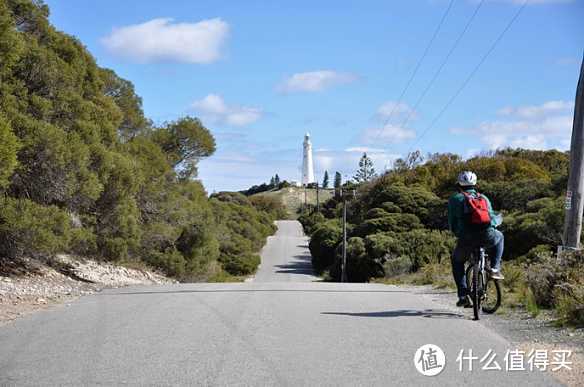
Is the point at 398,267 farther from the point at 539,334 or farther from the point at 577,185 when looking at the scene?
the point at 539,334

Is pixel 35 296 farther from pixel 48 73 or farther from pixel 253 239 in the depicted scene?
pixel 253 239

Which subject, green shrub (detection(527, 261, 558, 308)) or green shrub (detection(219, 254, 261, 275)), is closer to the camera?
green shrub (detection(527, 261, 558, 308))

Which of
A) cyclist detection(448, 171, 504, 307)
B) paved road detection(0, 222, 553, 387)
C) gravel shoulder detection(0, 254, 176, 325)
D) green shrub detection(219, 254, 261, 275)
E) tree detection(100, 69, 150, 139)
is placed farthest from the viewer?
green shrub detection(219, 254, 261, 275)

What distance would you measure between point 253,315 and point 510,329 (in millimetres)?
3405

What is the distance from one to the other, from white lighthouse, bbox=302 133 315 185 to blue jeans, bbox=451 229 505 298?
147 meters

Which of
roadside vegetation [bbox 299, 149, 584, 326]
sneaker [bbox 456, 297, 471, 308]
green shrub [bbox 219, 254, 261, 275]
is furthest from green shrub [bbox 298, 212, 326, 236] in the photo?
sneaker [bbox 456, 297, 471, 308]

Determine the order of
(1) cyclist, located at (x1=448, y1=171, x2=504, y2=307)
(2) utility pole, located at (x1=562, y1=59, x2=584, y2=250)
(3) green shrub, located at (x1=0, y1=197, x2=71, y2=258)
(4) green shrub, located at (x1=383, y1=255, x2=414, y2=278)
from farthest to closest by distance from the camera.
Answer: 1. (4) green shrub, located at (x1=383, y1=255, x2=414, y2=278)
2. (3) green shrub, located at (x1=0, y1=197, x2=71, y2=258)
3. (2) utility pole, located at (x1=562, y1=59, x2=584, y2=250)
4. (1) cyclist, located at (x1=448, y1=171, x2=504, y2=307)

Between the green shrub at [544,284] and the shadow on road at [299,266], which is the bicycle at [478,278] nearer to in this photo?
the green shrub at [544,284]

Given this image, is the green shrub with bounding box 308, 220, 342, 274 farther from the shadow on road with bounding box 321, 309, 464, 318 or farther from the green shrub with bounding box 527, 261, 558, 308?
the shadow on road with bounding box 321, 309, 464, 318

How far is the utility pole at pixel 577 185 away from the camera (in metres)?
11.2

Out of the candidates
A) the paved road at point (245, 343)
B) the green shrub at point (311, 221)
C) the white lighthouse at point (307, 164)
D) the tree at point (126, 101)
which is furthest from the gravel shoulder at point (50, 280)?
the white lighthouse at point (307, 164)

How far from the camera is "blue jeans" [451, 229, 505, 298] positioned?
8.73 metres

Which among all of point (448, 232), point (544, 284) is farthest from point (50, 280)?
point (448, 232)

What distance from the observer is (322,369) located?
618cm
